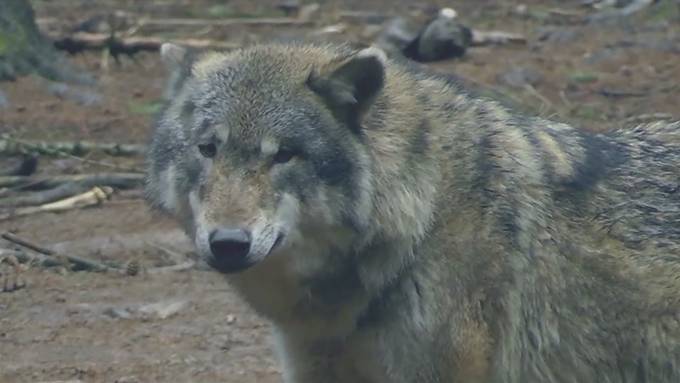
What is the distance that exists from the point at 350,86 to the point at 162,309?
293 cm

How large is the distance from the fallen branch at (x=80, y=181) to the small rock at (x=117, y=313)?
2.14 meters

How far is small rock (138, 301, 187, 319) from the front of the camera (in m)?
Result: 8.21

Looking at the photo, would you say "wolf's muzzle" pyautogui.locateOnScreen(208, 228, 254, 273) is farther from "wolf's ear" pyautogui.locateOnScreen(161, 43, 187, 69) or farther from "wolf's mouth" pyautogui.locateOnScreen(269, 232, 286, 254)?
"wolf's ear" pyautogui.locateOnScreen(161, 43, 187, 69)

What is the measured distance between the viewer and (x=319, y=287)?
5738 millimetres

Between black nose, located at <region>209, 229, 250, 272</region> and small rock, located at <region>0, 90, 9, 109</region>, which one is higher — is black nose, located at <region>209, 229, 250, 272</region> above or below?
above

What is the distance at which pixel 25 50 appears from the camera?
12133 mm

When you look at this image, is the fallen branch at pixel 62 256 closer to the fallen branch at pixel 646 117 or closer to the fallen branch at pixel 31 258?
the fallen branch at pixel 31 258

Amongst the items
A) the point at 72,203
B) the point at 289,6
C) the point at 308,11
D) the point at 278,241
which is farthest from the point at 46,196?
the point at 289,6

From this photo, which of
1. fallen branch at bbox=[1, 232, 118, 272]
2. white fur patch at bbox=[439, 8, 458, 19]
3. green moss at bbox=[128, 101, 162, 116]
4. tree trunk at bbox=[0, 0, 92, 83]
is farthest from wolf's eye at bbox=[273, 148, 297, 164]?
white fur patch at bbox=[439, 8, 458, 19]

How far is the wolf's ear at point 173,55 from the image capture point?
6176mm

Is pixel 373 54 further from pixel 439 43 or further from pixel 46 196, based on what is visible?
pixel 439 43

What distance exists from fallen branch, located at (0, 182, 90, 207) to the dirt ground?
0.24 metres

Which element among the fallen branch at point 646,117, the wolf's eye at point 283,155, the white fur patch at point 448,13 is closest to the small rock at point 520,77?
the fallen branch at point 646,117

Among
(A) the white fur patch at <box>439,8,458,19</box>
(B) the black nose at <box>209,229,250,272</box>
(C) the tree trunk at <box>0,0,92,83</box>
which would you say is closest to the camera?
(B) the black nose at <box>209,229,250,272</box>
